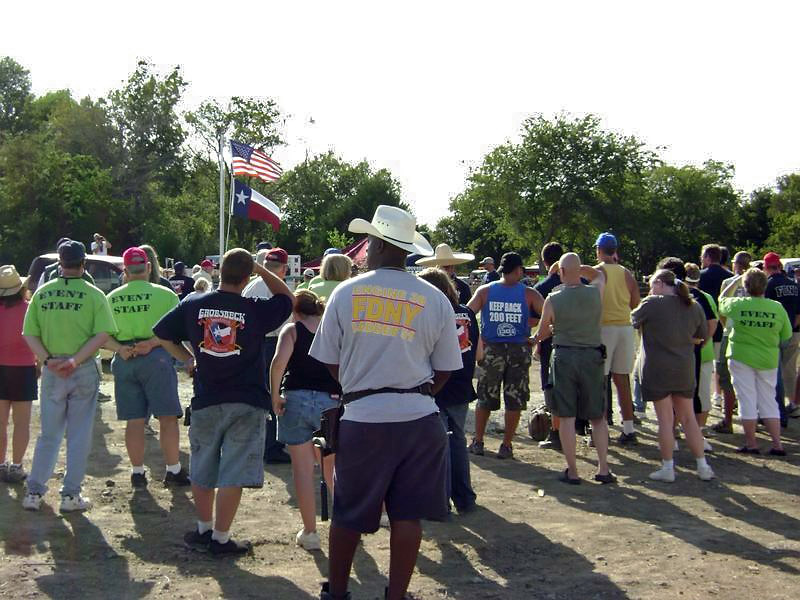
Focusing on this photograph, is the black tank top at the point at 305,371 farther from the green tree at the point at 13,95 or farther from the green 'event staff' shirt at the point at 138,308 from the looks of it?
the green tree at the point at 13,95

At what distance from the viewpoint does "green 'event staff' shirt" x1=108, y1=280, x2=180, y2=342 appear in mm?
7047

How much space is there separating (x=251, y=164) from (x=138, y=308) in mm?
12202

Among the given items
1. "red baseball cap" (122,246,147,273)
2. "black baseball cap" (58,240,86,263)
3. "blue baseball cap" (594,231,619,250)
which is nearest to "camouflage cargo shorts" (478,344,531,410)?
"blue baseball cap" (594,231,619,250)

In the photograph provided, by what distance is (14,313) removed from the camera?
7.37 m

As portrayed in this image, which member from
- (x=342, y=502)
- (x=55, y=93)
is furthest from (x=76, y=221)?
(x=342, y=502)

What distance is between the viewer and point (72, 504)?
6590mm

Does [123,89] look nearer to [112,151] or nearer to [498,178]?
[112,151]

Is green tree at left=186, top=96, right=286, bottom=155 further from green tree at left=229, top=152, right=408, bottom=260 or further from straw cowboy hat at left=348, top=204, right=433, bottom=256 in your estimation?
straw cowboy hat at left=348, top=204, right=433, bottom=256

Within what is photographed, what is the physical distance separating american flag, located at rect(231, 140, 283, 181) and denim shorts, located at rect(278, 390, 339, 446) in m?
13.1

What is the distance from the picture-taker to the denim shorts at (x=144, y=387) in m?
7.11

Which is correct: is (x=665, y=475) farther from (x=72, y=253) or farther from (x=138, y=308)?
(x=72, y=253)

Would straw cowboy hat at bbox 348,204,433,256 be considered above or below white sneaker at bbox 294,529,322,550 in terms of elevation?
above

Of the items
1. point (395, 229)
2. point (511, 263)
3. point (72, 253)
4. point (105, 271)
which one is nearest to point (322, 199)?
point (105, 271)

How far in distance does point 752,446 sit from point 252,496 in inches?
197
